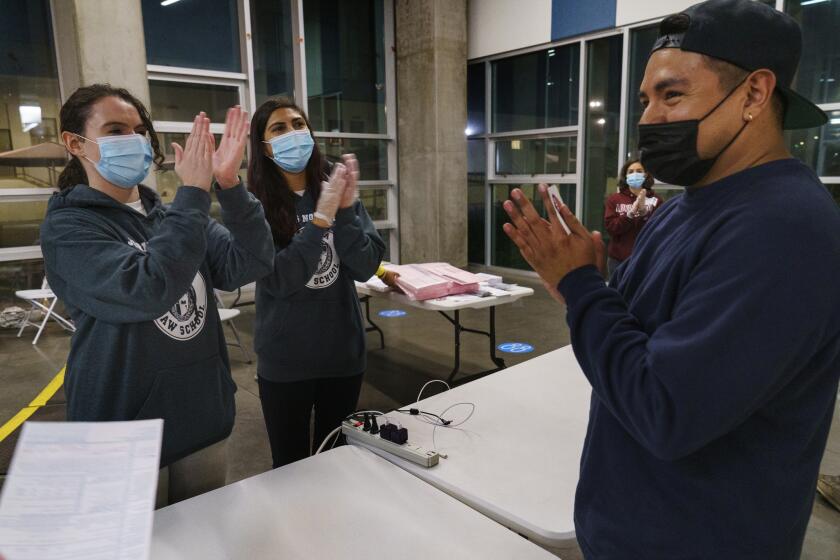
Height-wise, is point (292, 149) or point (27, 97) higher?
point (27, 97)

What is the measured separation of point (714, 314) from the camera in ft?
2.29

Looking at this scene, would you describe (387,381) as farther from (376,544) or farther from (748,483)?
(748,483)

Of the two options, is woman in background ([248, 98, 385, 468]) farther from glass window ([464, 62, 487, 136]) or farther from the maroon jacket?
glass window ([464, 62, 487, 136])

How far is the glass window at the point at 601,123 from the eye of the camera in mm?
6574

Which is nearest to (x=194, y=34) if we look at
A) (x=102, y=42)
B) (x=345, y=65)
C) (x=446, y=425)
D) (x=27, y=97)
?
(x=102, y=42)

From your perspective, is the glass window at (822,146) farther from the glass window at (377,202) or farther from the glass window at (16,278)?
the glass window at (16,278)

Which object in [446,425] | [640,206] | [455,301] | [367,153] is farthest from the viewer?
[367,153]

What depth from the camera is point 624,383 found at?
2.47 ft

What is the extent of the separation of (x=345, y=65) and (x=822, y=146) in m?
5.64

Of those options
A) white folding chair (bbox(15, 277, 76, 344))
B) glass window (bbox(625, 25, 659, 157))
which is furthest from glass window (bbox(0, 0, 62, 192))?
glass window (bbox(625, 25, 659, 157))

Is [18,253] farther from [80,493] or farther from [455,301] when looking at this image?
[80,493]

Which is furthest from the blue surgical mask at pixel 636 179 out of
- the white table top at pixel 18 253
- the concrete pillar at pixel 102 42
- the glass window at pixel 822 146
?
the white table top at pixel 18 253

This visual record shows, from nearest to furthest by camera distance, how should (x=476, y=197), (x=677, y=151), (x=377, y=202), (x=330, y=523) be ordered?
1. (x=677, y=151)
2. (x=330, y=523)
3. (x=377, y=202)
4. (x=476, y=197)

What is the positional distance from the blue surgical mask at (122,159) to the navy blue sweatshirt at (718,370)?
1.14m
